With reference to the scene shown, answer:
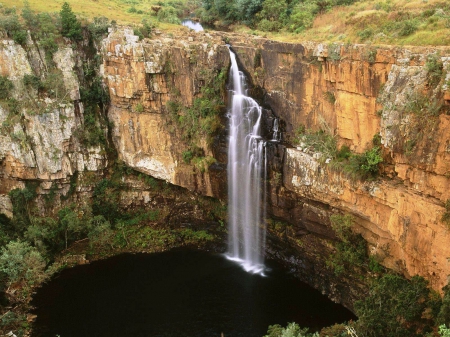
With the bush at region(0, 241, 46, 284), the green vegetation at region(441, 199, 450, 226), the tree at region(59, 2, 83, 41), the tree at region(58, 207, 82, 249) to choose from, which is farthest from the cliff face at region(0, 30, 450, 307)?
the bush at region(0, 241, 46, 284)

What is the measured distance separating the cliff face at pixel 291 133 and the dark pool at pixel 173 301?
7.35ft

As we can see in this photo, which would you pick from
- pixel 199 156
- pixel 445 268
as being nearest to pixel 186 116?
pixel 199 156

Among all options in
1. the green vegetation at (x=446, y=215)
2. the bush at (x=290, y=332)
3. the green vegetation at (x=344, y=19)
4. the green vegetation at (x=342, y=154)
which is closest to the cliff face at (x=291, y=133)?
the green vegetation at (x=446, y=215)

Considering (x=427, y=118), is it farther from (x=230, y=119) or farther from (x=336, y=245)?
(x=230, y=119)

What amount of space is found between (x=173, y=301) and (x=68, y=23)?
64.6 feet

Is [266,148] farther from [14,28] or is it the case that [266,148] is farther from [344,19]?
[14,28]

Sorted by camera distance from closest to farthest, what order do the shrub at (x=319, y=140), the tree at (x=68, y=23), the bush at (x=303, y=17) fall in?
the shrub at (x=319, y=140)
the bush at (x=303, y=17)
the tree at (x=68, y=23)

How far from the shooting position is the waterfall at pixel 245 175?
85.7 feet

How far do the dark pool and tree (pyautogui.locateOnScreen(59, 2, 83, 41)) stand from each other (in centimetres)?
1581

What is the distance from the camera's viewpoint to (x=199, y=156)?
94.3 feet

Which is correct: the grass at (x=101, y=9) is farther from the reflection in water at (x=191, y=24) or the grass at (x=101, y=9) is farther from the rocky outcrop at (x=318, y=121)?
the rocky outcrop at (x=318, y=121)

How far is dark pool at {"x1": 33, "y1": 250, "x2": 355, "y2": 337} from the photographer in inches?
894

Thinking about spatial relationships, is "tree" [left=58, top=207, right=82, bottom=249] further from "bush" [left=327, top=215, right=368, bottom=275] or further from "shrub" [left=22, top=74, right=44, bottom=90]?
"bush" [left=327, top=215, right=368, bottom=275]

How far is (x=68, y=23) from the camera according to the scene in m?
28.5
